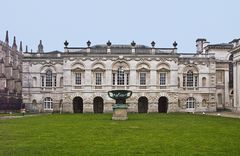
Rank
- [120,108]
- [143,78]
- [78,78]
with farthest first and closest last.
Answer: [143,78], [78,78], [120,108]

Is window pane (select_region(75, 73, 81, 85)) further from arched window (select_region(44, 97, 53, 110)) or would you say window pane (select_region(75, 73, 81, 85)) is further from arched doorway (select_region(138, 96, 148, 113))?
arched doorway (select_region(138, 96, 148, 113))

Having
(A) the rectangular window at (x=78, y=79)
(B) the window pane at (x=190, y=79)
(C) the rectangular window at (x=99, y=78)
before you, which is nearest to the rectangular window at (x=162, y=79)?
(B) the window pane at (x=190, y=79)

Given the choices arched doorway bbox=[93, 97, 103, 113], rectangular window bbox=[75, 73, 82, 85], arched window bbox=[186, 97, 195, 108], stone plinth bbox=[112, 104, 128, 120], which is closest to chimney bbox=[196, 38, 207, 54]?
arched window bbox=[186, 97, 195, 108]

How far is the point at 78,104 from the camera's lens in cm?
6056

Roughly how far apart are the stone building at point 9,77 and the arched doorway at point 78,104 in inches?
456

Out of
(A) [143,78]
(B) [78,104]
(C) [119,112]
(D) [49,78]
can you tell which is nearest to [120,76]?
(A) [143,78]

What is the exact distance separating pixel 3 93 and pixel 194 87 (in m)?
30.5

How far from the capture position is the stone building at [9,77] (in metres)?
64.8

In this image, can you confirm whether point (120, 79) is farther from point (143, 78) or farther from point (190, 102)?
point (190, 102)

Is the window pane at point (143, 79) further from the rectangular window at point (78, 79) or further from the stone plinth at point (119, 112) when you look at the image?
the stone plinth at point (119, 112)

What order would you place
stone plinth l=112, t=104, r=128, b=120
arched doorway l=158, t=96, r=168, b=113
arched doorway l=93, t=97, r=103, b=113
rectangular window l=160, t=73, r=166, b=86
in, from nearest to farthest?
1. stone plinth l=112, t=104, r=128, b=120
2. rectangular window l=160, t=73, r=166, b=86
3. arched doorway l=93, t=97, r=103, b=113
4. arched doorway l=158, t=96, r=168, b=113

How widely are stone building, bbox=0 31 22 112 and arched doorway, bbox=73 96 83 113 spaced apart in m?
11.6

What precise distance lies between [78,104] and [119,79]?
25.2 feet

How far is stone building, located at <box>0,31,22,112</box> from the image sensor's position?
6481 cm
